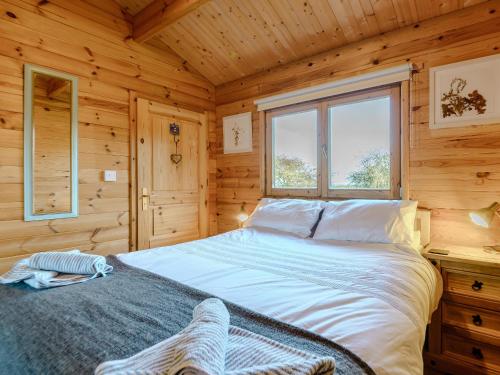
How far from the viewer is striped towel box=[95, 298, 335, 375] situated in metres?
0.62

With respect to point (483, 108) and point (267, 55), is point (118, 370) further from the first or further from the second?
point (267, 55)

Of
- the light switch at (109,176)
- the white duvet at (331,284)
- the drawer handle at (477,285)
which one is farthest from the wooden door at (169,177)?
the drawer handle at (477,285)

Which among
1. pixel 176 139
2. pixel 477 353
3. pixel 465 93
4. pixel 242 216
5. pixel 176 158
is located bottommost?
pixel 477 353

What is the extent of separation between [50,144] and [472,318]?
315 cm

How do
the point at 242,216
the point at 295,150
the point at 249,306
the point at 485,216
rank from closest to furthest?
1. the point at 249,306
2. the point at 485,216
3. the point at 295,150
4. the point at 242,216

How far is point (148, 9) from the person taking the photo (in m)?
2.67

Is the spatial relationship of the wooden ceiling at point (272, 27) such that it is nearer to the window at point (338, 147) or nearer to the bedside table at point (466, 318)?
the window at point (338, 147)

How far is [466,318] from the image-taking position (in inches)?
67.9

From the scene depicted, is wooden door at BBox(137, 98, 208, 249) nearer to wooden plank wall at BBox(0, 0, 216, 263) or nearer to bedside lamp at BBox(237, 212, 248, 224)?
wooden plank wall at BBox(0, 0, 216, 263)

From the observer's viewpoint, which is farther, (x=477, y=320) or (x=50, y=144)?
(x=50, y=144)

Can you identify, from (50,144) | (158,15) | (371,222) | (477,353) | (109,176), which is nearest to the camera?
(477,353)

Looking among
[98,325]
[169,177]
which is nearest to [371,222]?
[98,325]

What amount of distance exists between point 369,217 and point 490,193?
2.63 ft

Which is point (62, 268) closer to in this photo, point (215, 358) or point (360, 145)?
point (215, 358)
